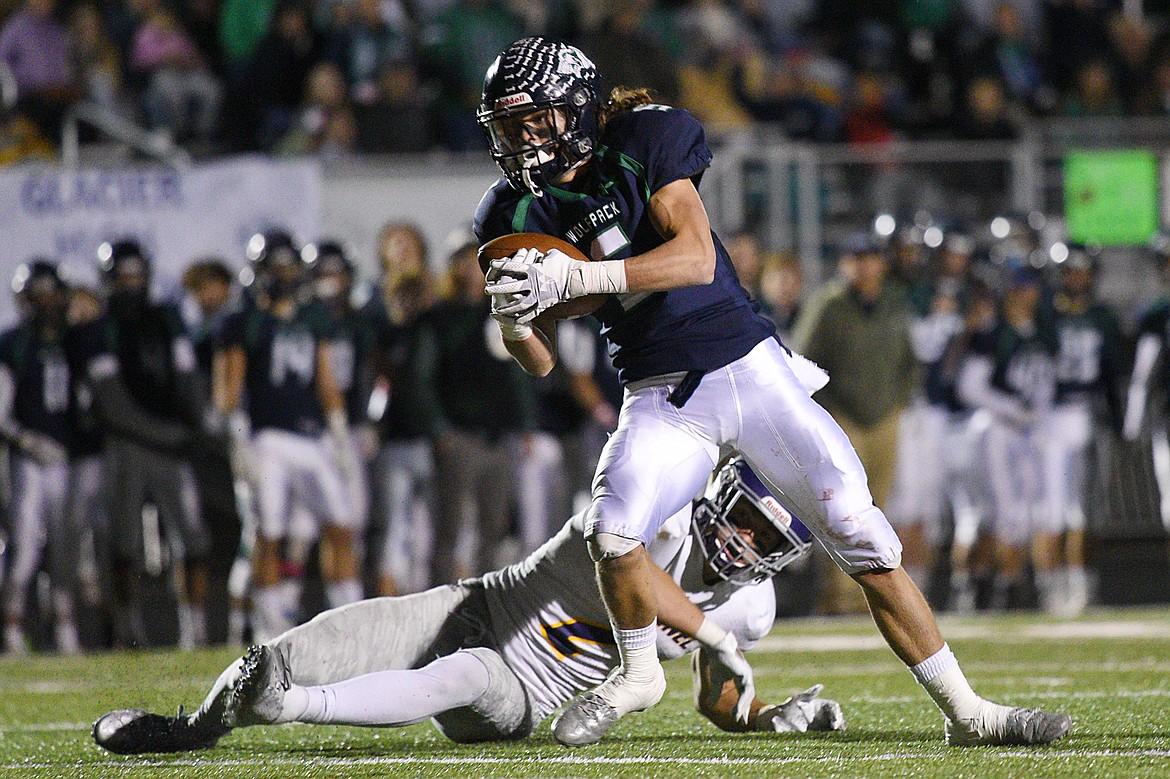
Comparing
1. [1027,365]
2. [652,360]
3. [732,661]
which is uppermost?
[652,360]

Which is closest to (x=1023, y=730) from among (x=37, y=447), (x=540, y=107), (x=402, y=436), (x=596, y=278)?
(x=596, y=278)

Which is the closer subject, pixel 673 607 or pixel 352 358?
pixel 673 607

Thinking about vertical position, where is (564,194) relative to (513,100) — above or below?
below

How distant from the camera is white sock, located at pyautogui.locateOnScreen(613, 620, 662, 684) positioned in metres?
3.84

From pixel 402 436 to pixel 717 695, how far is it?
4.17 m

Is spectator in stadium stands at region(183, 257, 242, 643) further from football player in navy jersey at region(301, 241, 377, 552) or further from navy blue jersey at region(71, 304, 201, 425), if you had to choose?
football player in navy jersey at region(301, 241, 377, 552)

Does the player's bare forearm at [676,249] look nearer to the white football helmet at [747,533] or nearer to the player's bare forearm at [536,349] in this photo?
the player's bare forearm at [536,349]

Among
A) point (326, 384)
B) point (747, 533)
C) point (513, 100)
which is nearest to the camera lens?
point (513, 100)

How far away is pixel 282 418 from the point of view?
7781 mm

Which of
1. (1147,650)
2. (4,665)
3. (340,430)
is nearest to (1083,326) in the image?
(1147,650)

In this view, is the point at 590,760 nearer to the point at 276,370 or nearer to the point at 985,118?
the point at 276,370

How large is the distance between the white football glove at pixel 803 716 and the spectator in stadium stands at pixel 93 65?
25.2 ft

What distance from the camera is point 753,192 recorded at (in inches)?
375

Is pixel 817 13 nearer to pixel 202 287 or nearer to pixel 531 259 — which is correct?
pixel 202 287
